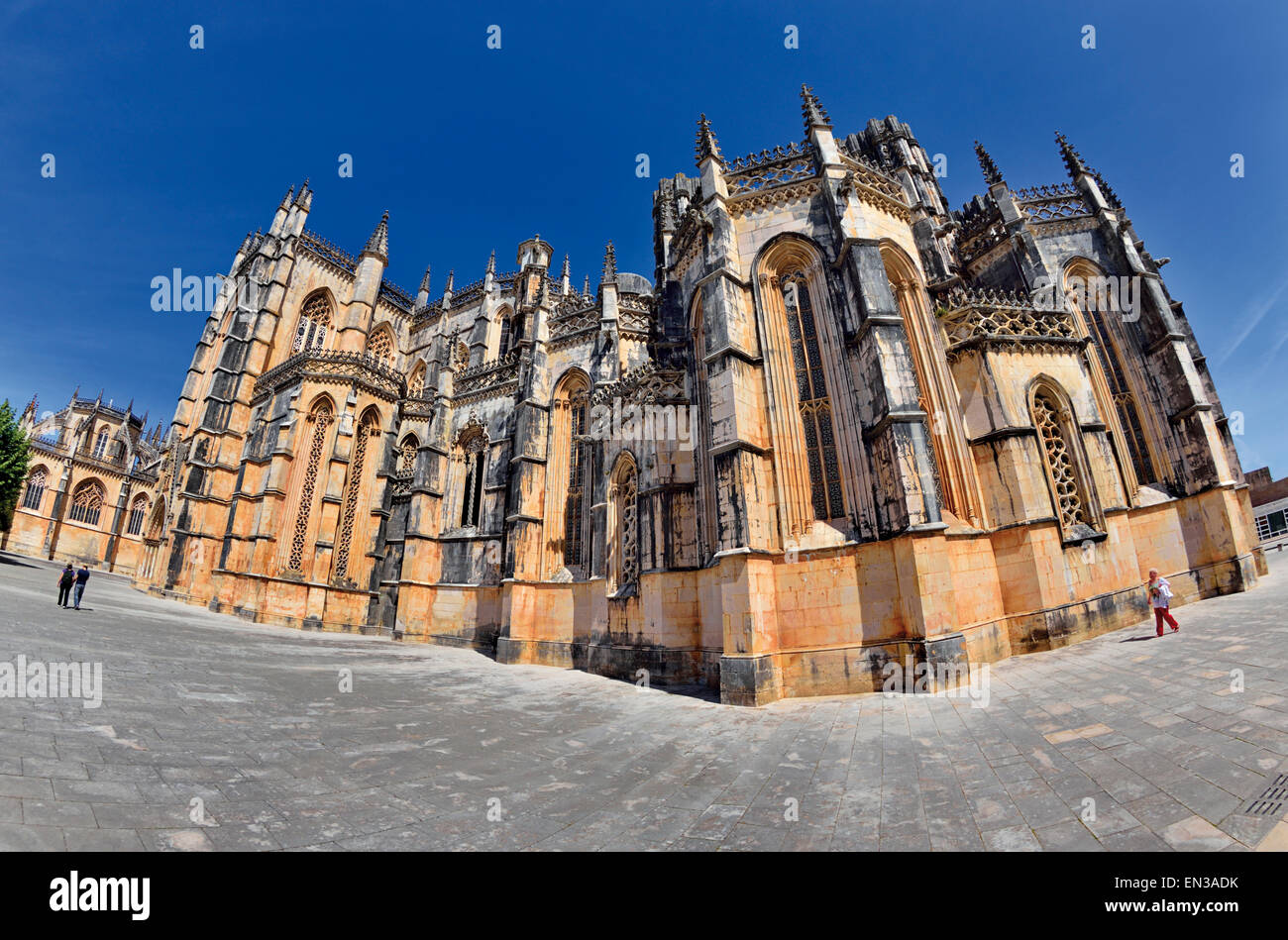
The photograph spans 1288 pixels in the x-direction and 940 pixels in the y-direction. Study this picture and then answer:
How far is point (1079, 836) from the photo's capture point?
3051 millimetres

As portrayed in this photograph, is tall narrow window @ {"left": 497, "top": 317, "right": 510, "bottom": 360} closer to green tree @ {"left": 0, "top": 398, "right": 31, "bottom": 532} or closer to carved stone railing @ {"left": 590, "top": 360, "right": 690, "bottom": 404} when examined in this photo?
carved stone railing @ {"left": 590, "top": 360, "right": 690, "bottom": 404}

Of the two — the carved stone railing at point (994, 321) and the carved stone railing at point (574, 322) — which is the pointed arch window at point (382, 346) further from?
the carved stone railing at point (994, 321)

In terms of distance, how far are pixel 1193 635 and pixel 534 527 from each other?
653 inches

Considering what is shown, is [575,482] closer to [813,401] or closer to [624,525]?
[624,525]

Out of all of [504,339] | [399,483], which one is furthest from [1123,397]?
[504,339]

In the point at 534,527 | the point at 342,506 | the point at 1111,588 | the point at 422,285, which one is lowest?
the point at 1111,588

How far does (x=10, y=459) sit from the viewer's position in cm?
2339

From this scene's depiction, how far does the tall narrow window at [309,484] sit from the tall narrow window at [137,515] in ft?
107

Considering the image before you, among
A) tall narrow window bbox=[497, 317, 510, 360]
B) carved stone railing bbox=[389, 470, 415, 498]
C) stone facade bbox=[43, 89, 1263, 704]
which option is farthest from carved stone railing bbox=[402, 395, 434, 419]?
tall narrow window bbox=[497, 317, 510, 360]

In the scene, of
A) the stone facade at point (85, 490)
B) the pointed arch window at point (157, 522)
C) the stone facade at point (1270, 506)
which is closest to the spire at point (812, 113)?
the stone facade at point (1270, 506)

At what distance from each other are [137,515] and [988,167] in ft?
210
